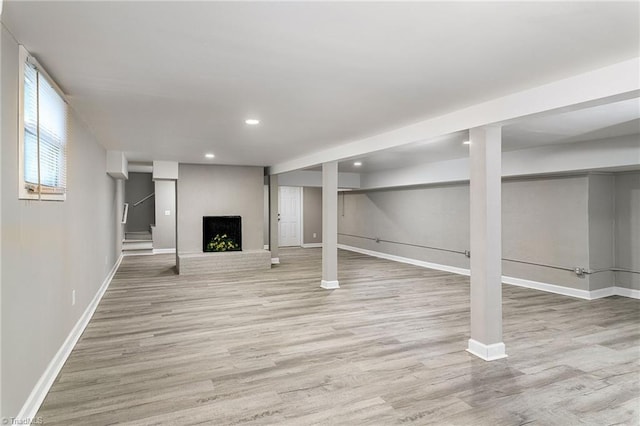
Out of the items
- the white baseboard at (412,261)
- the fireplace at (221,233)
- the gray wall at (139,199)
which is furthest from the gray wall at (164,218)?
the white baseboard at (412,261)

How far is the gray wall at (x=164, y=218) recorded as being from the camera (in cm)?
1079

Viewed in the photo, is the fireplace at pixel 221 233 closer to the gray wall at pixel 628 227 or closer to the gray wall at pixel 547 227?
the gray wall at pixel 547 227

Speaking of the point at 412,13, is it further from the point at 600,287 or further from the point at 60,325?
the point at 600,287

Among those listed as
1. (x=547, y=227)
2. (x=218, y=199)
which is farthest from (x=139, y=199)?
(x=547, y=227)

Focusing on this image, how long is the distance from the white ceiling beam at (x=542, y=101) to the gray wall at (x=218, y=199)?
471 cm

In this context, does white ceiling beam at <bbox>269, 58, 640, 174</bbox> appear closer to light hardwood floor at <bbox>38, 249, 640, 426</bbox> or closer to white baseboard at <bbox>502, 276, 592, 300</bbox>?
light hardwood floor at <bbox>38, 249, 640, 426</bbox>

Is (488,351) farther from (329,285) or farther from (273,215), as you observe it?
(273,215)

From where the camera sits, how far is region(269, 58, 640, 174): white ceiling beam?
95.6 inches

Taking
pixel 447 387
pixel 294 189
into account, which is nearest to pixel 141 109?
pixel 447 387

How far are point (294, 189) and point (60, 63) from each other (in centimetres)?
1031

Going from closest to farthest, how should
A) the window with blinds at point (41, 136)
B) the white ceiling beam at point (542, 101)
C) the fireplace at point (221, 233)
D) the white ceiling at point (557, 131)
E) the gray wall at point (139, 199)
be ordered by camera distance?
the window with blinds at point (41, 136) < the white ceiling beam at point (542, 101) < the white ceiling at point (557, 131) < the fireplace at point (221, 233) < the gray wall at point (139, 199)

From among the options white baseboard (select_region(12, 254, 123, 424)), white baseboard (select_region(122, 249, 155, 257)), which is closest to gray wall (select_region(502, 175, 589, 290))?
white baseboard (select_region(12, 254, 123, 424))

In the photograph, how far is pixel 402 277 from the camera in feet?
24.2

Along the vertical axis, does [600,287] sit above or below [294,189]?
below
